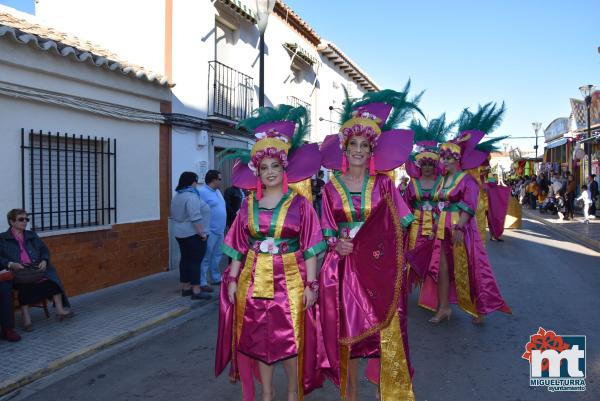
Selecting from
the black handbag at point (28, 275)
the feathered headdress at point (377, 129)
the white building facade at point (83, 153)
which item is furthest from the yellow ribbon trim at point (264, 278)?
the white building facade at point (83, 153)

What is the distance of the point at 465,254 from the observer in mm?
5812

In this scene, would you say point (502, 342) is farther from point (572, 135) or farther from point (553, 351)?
point (572, 135)

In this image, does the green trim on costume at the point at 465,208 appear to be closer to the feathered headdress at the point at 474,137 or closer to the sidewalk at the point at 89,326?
A: the feathered headdress at the point at 474,137

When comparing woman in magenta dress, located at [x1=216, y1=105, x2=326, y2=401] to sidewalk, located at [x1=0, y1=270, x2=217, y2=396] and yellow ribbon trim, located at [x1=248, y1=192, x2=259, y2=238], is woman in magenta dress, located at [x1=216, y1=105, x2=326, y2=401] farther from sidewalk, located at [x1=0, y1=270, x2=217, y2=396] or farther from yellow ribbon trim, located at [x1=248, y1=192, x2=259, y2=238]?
sidewalk, located at [x1=0, y1=270, x2=217, y2=396]

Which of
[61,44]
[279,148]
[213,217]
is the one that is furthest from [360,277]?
[61,44]

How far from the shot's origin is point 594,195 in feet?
60.7

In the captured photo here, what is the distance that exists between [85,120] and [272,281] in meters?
5.34

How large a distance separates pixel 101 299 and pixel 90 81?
3.14 m

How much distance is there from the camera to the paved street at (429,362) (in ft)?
13.2

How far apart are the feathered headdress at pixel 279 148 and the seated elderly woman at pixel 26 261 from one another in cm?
325

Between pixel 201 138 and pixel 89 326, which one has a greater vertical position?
pixel 201 138

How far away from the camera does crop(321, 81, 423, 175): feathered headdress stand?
12.9 feet

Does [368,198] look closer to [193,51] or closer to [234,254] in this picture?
[234,254]

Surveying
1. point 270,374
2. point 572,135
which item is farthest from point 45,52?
point 572,135
